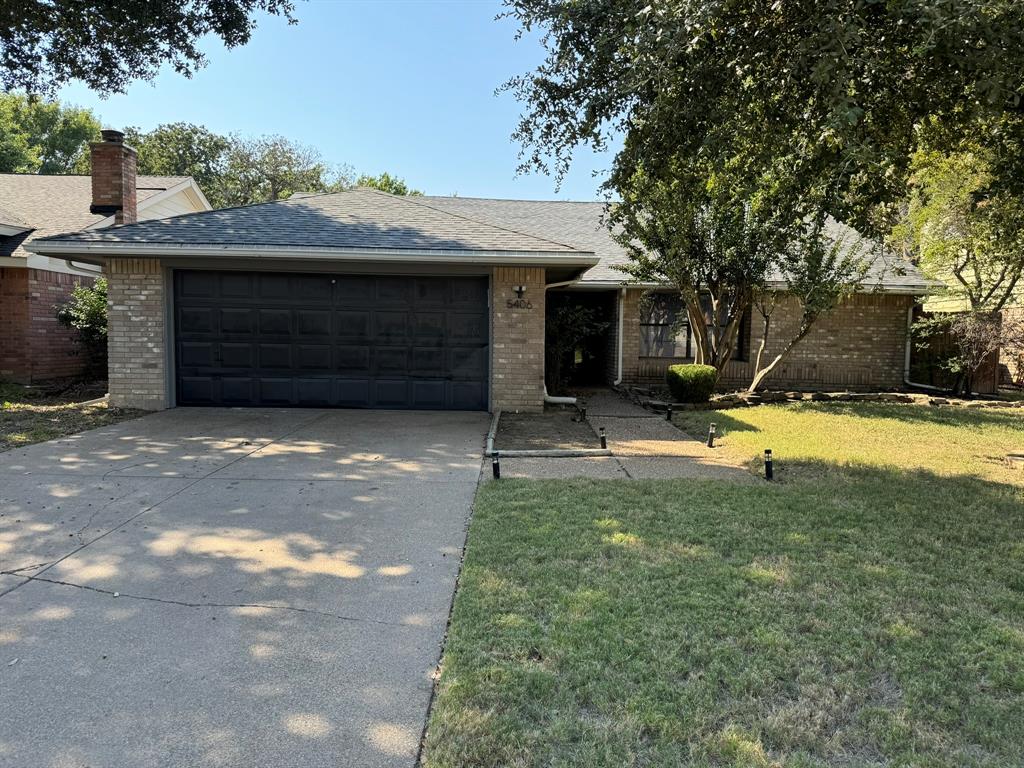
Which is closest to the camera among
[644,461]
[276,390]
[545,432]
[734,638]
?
[734,638]

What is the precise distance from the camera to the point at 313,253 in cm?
958

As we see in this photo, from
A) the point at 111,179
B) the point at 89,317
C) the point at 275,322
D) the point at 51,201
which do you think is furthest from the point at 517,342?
the point at 51,201

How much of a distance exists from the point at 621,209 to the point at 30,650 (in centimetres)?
1001

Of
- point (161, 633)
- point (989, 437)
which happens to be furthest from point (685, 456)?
point (161, 633)

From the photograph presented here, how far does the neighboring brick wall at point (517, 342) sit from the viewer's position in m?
10.4

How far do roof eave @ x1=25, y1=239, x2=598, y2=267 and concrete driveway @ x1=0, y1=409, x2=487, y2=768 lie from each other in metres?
3.81

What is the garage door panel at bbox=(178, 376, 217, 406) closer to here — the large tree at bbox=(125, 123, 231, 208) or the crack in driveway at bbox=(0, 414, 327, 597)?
the crack in driveway at bbox=(0, 414, 327, 597)

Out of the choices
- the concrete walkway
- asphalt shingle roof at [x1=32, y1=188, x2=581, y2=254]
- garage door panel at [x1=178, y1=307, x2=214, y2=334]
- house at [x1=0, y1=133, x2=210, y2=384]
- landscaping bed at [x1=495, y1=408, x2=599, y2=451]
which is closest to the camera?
the concrete walkway

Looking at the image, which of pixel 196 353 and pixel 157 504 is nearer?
pixel 157 504

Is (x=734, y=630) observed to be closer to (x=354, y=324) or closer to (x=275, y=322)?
(x=354, y=324)

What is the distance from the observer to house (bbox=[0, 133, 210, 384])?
510 inches

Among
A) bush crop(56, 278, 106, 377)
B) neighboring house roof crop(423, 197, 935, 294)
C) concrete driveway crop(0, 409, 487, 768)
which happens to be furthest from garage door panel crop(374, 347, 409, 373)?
bush crop(56, 278, 106, 377)

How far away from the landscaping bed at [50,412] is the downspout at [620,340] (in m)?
9.76

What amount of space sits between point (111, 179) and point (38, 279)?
2686 mm
